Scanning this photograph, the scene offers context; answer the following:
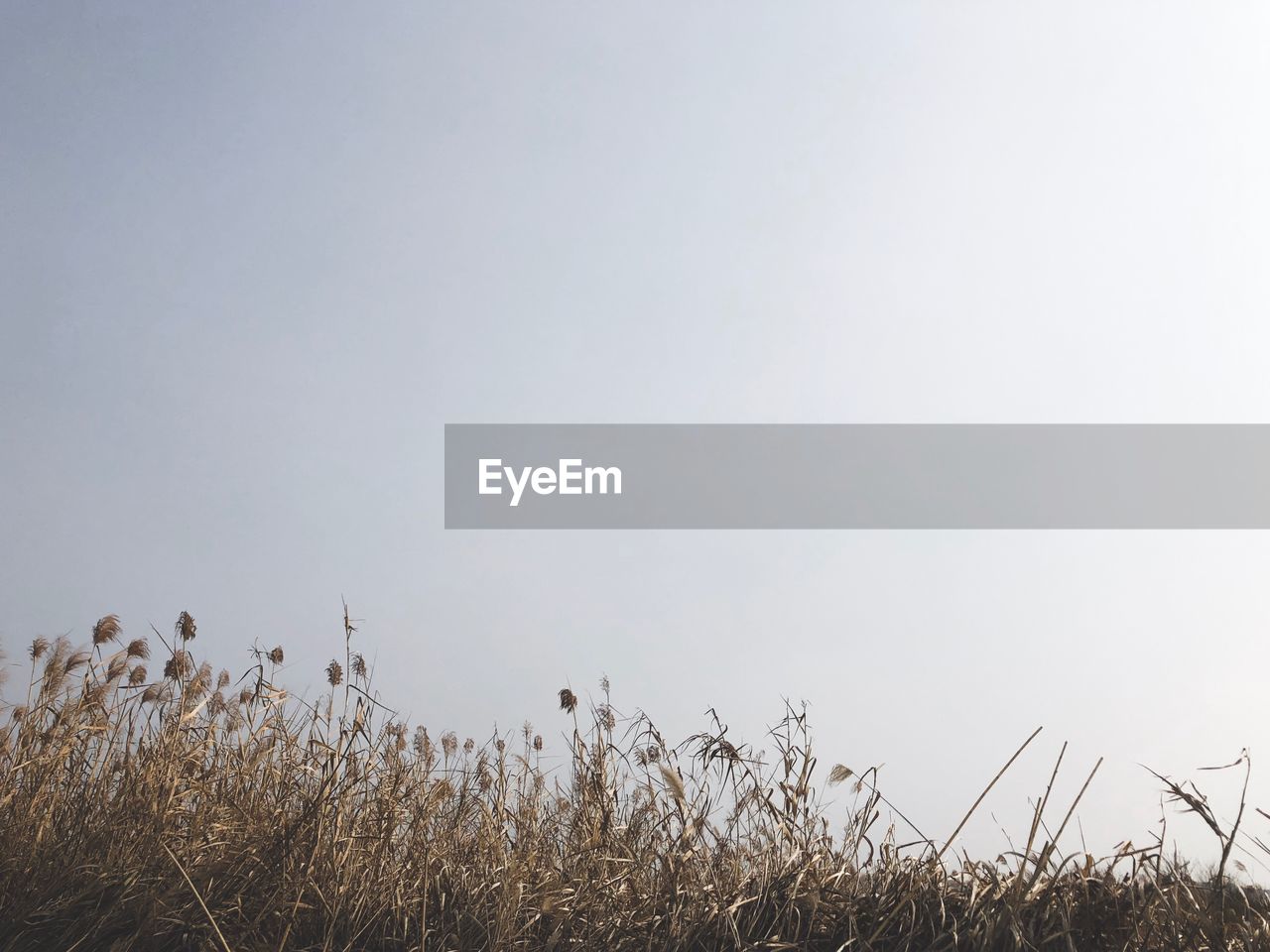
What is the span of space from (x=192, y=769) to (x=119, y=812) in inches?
12.0

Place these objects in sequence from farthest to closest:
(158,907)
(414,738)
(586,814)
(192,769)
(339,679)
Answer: (414,738) < (339,679) < (192,769) < (586,814) < (158,907)

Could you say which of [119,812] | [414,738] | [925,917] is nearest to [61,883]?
[119,812]

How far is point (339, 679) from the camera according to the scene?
13.9ft

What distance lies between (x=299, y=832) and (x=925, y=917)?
201 cm

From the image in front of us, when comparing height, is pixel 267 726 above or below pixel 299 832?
above

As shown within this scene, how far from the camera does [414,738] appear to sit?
199 inches

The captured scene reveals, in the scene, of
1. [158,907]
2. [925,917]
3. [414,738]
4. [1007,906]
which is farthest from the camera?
[414,738]

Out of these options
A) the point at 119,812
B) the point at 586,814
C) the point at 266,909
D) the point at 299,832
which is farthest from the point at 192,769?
the point at 586,814

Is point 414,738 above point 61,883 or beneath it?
above

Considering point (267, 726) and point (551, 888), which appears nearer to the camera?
point (551, 888)

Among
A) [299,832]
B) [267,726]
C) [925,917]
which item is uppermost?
[267,726]

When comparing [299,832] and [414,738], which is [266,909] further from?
[414,738]

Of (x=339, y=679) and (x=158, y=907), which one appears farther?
(x=339, y=679)

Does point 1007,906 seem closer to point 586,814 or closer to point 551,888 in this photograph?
point 551,888
